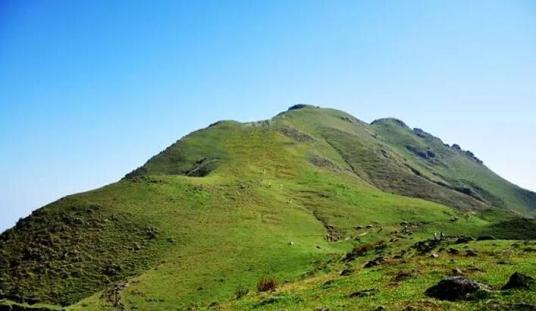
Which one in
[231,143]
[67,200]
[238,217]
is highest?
[231,143]

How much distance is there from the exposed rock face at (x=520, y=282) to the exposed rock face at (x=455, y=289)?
1.32 metres

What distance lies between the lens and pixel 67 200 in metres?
85.2

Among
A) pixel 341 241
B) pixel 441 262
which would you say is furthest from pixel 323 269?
pixel 341 241

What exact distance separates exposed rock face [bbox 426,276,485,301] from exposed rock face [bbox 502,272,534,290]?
1.32 metres

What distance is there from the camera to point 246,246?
68.1 meters

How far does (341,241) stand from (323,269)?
25.2 meters

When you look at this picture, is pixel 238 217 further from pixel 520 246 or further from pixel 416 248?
pixel 520 246

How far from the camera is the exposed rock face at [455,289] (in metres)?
25.8

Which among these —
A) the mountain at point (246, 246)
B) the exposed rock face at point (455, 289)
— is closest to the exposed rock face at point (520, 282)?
the exposed rock face at point (455, 289)

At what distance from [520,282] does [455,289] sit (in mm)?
3158

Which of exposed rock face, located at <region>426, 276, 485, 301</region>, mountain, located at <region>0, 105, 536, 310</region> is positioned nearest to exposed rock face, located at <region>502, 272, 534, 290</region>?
exposed rock face, located at <region>426, 276, 485, 301</region>

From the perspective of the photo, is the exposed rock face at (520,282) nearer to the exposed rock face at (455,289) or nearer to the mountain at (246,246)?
the exposed rock face at (455,289)

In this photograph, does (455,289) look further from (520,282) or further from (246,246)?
(246,246)

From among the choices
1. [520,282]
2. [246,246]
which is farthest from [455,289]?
[246,246]
